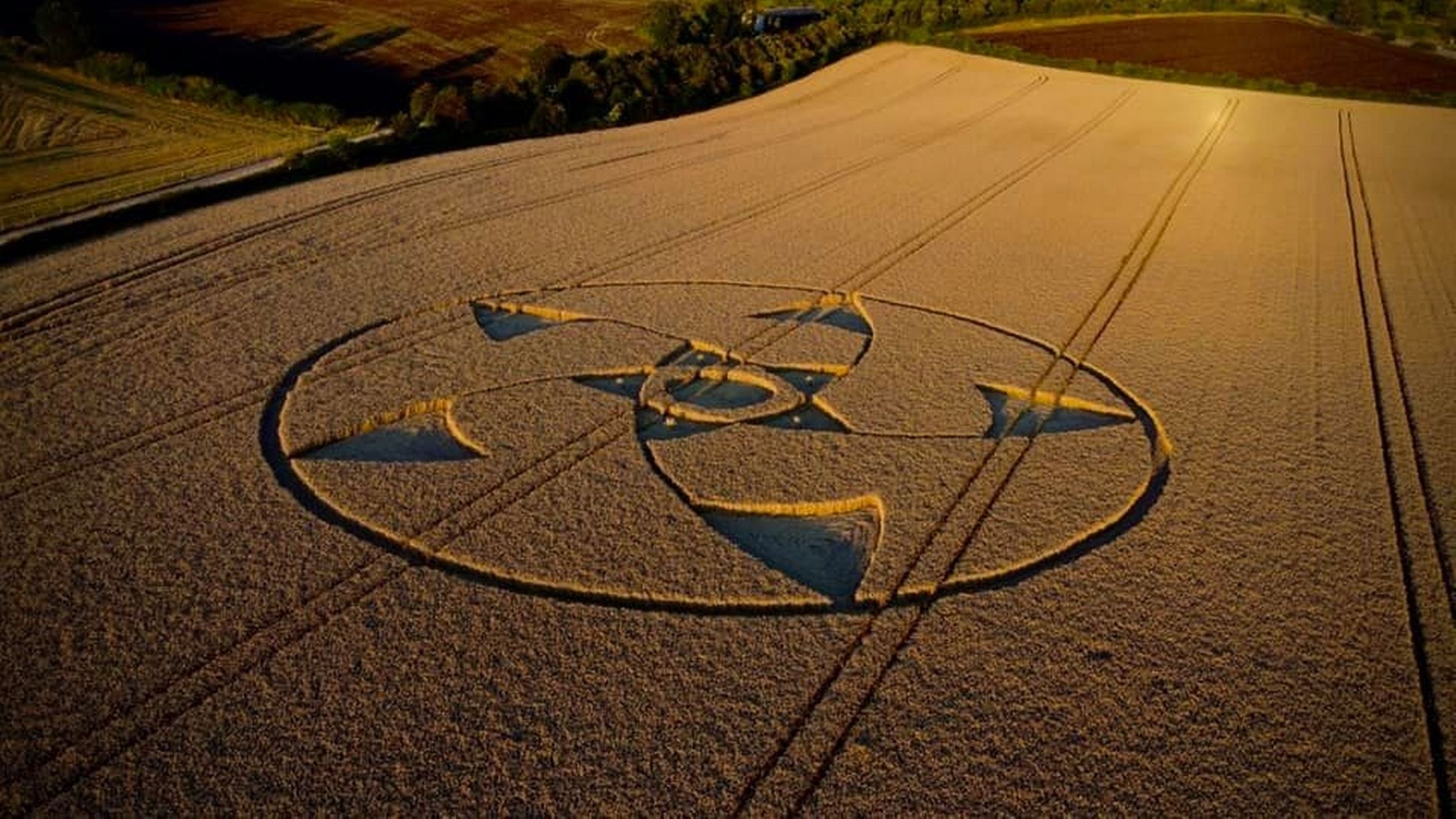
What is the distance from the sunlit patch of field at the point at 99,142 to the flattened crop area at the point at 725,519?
4972 mm

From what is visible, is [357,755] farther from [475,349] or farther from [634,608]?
[475,349]

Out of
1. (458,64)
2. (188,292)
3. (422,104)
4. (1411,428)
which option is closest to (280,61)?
(458,64)

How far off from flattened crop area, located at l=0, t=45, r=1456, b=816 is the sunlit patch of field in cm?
497

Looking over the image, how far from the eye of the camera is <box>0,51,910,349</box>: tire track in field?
1054 centimetres

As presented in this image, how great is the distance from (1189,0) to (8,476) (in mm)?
50816

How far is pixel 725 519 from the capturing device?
23.3ft

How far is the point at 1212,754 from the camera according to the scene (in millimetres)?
4844

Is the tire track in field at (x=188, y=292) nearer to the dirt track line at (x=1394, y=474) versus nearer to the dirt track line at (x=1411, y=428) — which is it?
the dirt track line at (x=1394, y=474)

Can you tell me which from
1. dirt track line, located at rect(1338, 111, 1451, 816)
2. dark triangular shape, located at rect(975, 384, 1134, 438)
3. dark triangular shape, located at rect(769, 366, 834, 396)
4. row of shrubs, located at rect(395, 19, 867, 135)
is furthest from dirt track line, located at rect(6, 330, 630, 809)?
row of shrubs, located at rect(395, 19, 867, 135)

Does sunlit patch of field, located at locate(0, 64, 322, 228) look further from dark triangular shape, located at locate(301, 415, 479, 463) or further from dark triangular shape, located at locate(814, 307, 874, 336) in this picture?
dark triangular shape, located at locate(814, 307, 874, 336)

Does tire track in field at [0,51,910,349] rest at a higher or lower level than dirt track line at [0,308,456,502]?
higher

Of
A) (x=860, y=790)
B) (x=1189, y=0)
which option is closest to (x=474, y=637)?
(x=860, y=790)

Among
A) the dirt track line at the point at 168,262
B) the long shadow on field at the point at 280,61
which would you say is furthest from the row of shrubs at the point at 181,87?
the dirt track line at the point at 168,262

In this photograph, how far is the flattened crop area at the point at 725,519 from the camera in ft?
15.9
